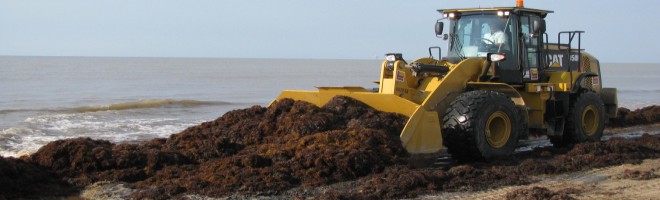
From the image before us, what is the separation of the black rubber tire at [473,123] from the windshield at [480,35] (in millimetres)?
1355

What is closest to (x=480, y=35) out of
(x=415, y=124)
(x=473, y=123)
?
(x=473, y=123)

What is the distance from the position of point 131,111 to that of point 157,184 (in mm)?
16220

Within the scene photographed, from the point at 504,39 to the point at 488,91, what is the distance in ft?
4.82

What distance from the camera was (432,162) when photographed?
32.3ft

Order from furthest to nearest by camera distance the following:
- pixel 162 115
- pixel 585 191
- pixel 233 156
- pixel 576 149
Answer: pixel 162 115 → pixel 576 149 → pixel 233 156 → pixel 585 191

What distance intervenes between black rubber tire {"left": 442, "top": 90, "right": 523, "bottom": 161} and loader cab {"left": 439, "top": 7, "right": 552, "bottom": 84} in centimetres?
130

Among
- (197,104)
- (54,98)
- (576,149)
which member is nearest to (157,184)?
(576,149)

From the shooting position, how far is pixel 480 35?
1117 centimetres

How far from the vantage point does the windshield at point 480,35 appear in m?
11.0

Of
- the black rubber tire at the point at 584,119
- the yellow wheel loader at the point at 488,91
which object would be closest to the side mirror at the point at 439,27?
the yellow wheel loader at the point at 488,91

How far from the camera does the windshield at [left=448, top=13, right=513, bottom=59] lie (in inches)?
434

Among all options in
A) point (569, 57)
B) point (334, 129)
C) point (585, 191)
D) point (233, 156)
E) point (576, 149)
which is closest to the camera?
point (585, 191)

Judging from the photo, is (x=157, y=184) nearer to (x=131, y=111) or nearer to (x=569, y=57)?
(x=569, y=57)

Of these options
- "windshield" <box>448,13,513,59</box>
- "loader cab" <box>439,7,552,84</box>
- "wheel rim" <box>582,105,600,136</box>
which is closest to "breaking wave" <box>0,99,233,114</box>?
"windshield" <box>448,13,513,59</box>
